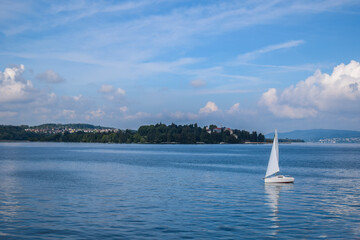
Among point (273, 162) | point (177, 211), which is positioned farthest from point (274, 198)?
point (273, 162)

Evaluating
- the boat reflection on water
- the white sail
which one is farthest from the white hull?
the white sail

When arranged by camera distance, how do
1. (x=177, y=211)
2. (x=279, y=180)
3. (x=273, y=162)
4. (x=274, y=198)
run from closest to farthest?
1. (x=177, y=211)
2. (x=274, y=198)
3. (x=279, y=180)
4. (x=273, y=162)

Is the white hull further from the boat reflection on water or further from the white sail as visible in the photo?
the white sail

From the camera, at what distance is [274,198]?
43.7m

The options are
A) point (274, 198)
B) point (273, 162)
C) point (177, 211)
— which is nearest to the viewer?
point (177, 211)

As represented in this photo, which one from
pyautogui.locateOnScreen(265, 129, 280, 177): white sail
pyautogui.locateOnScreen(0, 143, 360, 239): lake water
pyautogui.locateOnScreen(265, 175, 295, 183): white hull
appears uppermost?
pyautogui.locateOnScreen(265, 129, 280, 177): white sail

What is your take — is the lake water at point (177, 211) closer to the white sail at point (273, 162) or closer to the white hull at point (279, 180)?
the white hull at point (279, 180)

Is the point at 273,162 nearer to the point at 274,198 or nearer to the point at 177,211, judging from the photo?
the point at 274,198

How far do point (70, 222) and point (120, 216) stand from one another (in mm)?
4323

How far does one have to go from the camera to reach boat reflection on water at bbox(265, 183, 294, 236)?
31.1 metres

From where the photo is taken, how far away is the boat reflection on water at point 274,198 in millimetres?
31078

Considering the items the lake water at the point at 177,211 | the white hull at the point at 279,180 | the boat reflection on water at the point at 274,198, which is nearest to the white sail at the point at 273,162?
the white hull at the point at 279,180

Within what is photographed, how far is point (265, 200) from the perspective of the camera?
42.2 metres

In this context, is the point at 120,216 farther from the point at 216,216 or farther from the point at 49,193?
the point at 49,193
